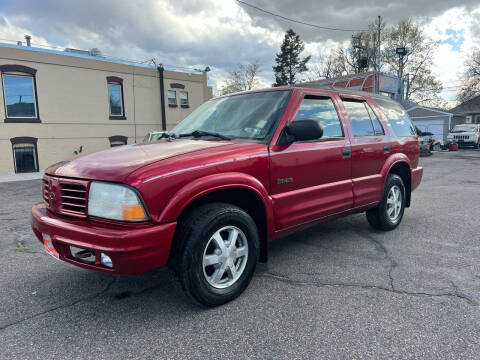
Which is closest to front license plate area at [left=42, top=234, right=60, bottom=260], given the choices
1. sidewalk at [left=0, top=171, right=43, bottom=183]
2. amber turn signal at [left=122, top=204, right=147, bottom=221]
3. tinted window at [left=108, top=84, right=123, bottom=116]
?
amber turn signal at [left=122, top=204, right=147, bottom=221]

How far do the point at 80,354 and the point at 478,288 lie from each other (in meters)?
3.24

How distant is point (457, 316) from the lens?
2588 millimetres

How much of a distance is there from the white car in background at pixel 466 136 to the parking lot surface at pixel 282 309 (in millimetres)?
27356

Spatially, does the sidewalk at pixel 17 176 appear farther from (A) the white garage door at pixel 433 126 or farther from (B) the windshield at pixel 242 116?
(A) the white garage door at pixel 433 126

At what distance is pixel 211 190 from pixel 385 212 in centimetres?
296

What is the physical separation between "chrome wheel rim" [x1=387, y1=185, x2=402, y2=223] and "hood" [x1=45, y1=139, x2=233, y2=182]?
8.90ft

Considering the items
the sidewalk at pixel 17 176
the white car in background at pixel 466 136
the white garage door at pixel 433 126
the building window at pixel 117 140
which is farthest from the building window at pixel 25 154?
the white garage door at pixel 433 126

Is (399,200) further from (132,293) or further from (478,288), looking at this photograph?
(132,293)

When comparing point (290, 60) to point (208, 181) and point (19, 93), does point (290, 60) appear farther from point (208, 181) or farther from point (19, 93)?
point (208, 181)

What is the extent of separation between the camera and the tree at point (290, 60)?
146 feet

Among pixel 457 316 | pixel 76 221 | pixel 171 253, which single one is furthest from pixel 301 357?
pixel 76 221

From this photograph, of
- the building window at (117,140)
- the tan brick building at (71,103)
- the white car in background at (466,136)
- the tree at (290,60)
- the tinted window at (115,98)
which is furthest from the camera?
the tree at (290,60)

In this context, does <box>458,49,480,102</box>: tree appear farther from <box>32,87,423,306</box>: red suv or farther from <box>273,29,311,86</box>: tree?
<box>32,87,423,306</box>: red suv

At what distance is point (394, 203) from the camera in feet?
15.6
